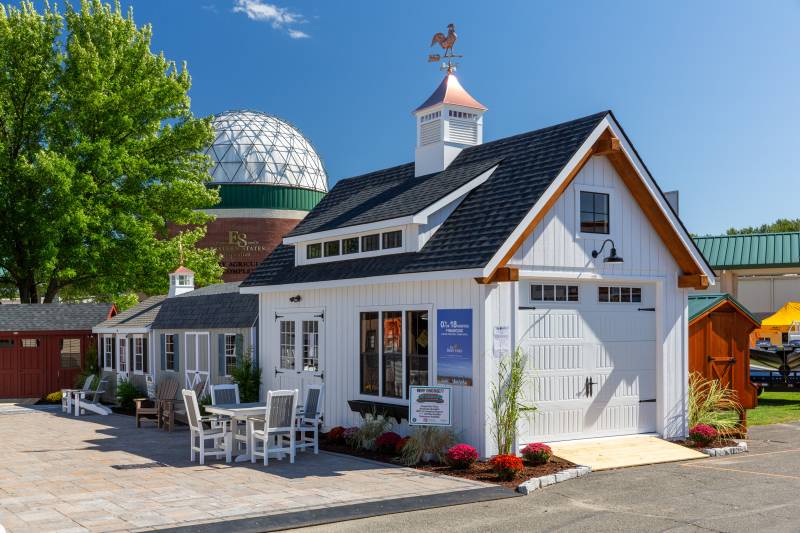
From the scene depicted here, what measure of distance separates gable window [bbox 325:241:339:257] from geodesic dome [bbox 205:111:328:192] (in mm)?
31260

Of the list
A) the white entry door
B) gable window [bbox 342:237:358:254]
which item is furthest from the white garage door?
the white entry door

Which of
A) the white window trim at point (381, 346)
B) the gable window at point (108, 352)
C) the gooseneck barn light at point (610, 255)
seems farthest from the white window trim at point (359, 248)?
the gable window at point (108, 352)

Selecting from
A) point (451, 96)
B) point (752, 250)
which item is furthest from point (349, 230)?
point (752, 250)

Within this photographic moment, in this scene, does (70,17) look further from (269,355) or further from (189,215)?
(269,355)

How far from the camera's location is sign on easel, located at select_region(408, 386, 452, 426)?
13938mm

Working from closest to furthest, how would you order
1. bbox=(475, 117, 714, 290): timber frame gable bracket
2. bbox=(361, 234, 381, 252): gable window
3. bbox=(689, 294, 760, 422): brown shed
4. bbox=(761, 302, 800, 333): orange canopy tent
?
bbox=(475, 117, 714, 290): timber frame gable bracket, bbox=(361, 234, 381, 252): gable window, bbox=(689, 294, 760, 422): brown shed, bbox=(761, 302, 800, 333): orange canopy tent

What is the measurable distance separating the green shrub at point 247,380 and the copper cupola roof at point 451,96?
730 centimetres

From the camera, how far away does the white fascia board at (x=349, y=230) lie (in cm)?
Result: 1591

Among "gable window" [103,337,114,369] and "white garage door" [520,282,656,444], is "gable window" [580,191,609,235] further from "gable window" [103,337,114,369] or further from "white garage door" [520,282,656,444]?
"gable window" [103,337,114,369]

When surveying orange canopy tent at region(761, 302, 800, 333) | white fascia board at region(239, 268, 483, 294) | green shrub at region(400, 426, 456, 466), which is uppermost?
white fascia board at region(239, 268, 483, 294)

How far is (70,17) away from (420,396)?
91.0ft

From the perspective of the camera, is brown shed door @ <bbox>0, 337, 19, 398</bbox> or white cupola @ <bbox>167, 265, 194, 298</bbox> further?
brown shed door @ <bbox>0, 337, 19, 398</bbox>

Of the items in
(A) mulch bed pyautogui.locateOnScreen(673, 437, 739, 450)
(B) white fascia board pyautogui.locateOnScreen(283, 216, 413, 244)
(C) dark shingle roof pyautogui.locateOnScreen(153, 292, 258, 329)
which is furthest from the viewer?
(C) dark shingle roof pyautogui.locateOnScreen(153, 292, 258, 329)

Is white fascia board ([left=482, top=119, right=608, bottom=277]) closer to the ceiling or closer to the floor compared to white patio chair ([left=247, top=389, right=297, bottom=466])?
closer to the ceiling
